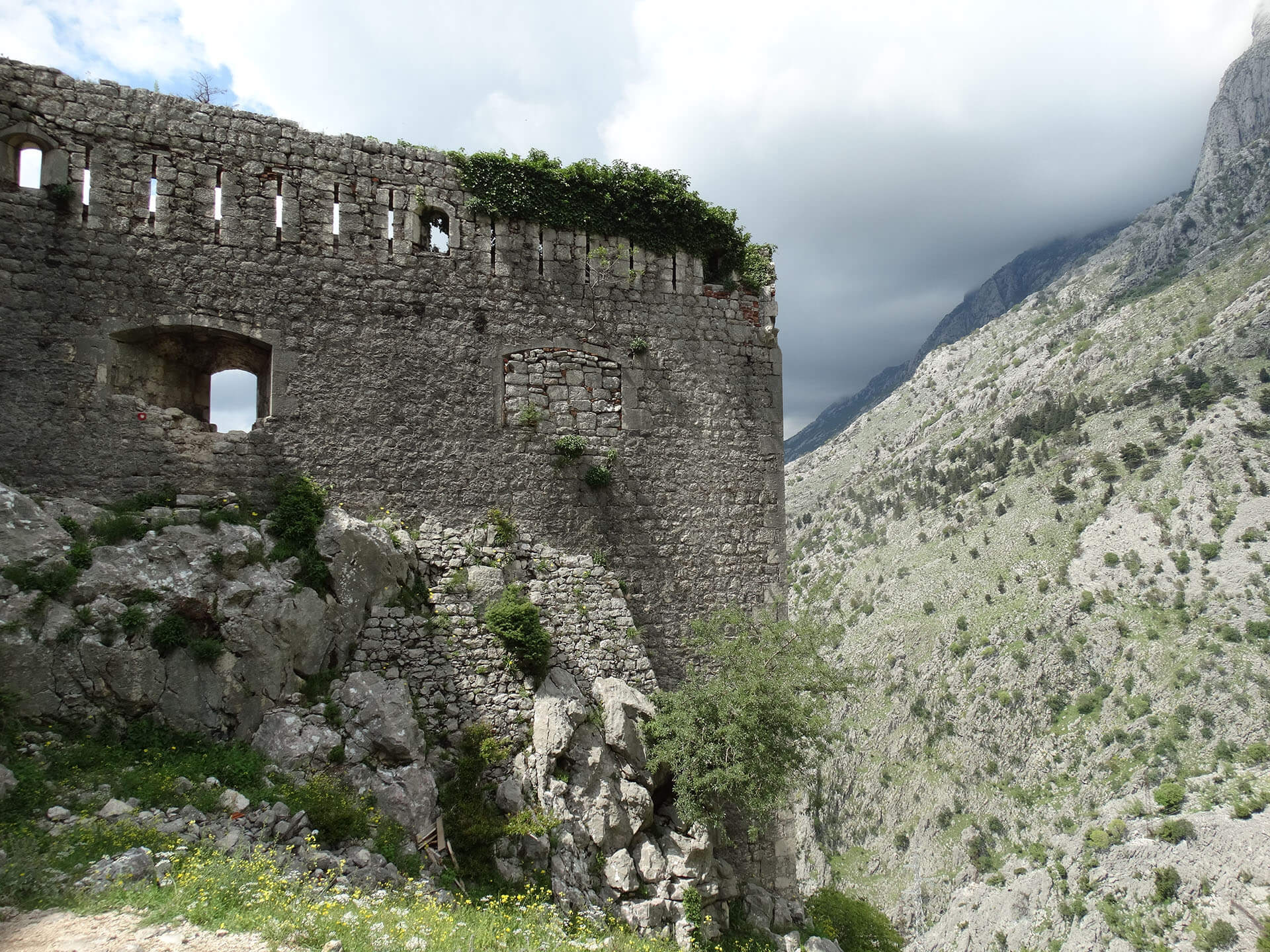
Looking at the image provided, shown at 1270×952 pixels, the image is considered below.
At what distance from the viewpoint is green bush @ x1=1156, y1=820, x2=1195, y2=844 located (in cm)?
4191

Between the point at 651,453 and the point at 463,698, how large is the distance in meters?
5.57

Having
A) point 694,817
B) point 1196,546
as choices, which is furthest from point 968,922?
point 694,817

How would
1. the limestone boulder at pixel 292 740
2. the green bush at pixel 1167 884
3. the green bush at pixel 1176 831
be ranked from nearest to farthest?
the limestone boulder at pixel 292 740, the green bush at pixel 1167 884, the green bush at pixel 1176 831

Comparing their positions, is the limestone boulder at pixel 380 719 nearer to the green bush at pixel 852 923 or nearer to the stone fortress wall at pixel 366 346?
the stone fortress wall at pixel 366 346

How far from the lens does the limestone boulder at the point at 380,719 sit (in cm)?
1050

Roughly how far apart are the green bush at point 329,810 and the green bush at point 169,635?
8.07 ft

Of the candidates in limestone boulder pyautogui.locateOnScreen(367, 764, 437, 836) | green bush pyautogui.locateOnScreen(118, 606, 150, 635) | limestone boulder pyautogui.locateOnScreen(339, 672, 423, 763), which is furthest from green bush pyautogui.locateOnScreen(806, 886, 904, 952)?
green bush pyautogui.locateOnScreen(118, 606, 150, 635)

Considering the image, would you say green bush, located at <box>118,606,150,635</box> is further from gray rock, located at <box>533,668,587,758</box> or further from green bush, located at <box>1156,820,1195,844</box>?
green bush, located at <box>1156,820,1195,844</box>

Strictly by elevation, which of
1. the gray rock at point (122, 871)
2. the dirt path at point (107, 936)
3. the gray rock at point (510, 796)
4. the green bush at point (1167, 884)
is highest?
the gray rock at point (122, 871)

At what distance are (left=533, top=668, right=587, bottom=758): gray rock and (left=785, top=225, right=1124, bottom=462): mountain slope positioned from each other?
135164mm

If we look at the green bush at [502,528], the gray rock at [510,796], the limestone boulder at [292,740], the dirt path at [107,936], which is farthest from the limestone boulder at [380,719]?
the dirt path at [107,936]

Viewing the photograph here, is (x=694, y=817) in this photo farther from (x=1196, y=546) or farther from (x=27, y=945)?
(x=1196, y=546)

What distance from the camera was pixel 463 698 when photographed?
11555 mm

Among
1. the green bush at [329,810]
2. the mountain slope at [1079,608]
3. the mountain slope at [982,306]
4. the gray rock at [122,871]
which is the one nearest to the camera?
the gray rock at [122,871]
